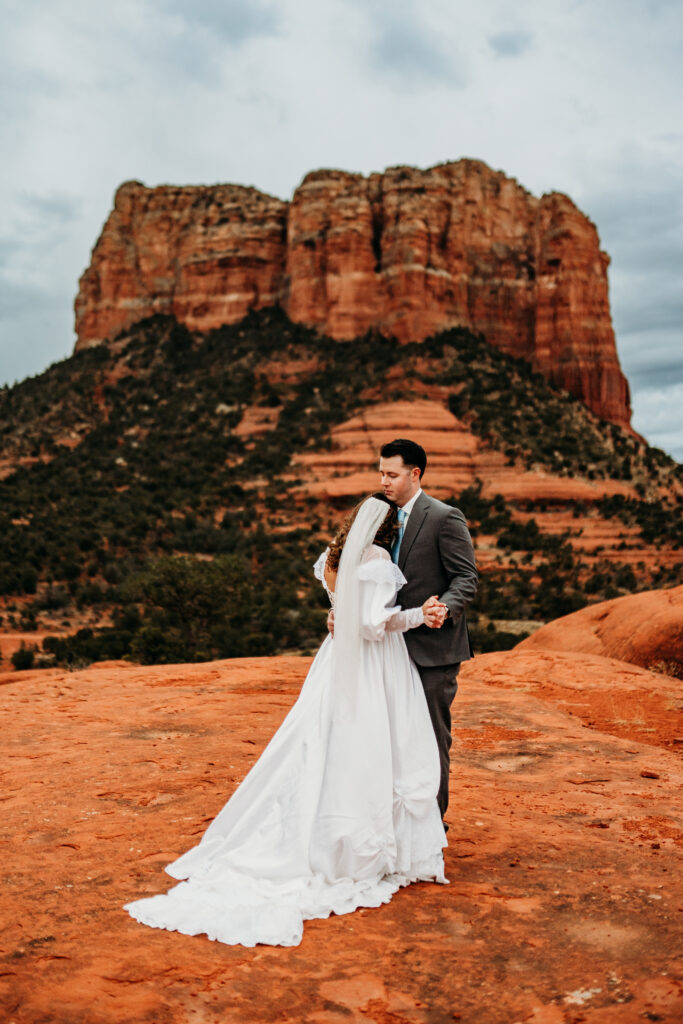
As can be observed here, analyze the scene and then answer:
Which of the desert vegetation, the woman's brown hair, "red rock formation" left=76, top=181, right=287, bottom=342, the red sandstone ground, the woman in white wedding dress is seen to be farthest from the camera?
"red rock formation" left=76, top=181, right=287, bottom=342

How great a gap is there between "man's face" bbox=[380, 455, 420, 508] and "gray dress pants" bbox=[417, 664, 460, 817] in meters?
0.90

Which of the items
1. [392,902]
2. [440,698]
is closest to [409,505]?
[440,698]

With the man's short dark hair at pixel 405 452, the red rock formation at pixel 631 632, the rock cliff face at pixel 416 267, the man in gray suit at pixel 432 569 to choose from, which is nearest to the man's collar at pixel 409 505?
the man in gray suit at pixel 432 569

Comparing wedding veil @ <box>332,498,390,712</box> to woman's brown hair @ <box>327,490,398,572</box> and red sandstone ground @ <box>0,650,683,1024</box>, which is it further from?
red sandstone ground @ <box>0,650,683,1024</box>

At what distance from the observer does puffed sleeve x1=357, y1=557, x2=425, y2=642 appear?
4168 mm

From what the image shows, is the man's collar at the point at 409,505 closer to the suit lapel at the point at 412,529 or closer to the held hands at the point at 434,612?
the suit lapel at the point at 412,529

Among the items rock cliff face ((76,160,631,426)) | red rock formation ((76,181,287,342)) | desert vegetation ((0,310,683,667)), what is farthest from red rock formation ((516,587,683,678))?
red rock formation ((76,181,287,342))

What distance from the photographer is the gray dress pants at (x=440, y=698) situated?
4.45 meters

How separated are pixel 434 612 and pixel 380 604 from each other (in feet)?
0.87

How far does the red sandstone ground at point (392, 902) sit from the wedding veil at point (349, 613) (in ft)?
3.35

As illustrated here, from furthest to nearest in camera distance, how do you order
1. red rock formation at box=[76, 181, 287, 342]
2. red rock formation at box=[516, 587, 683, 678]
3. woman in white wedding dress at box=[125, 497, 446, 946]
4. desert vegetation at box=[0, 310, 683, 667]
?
1. red rock formation at box=[76, 181, 287, 342]
2. desert vegetation at box=[0, 310, 683, 667]
3. red rock formation at box=[516, 587, 683, 678]
4. woman in white wedding dress at box=[125, 497, 446, 946]

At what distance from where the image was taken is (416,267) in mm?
56406

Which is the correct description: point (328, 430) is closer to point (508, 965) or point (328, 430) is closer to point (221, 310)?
point (221, 310)

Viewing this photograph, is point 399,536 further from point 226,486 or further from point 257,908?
point 226,486
